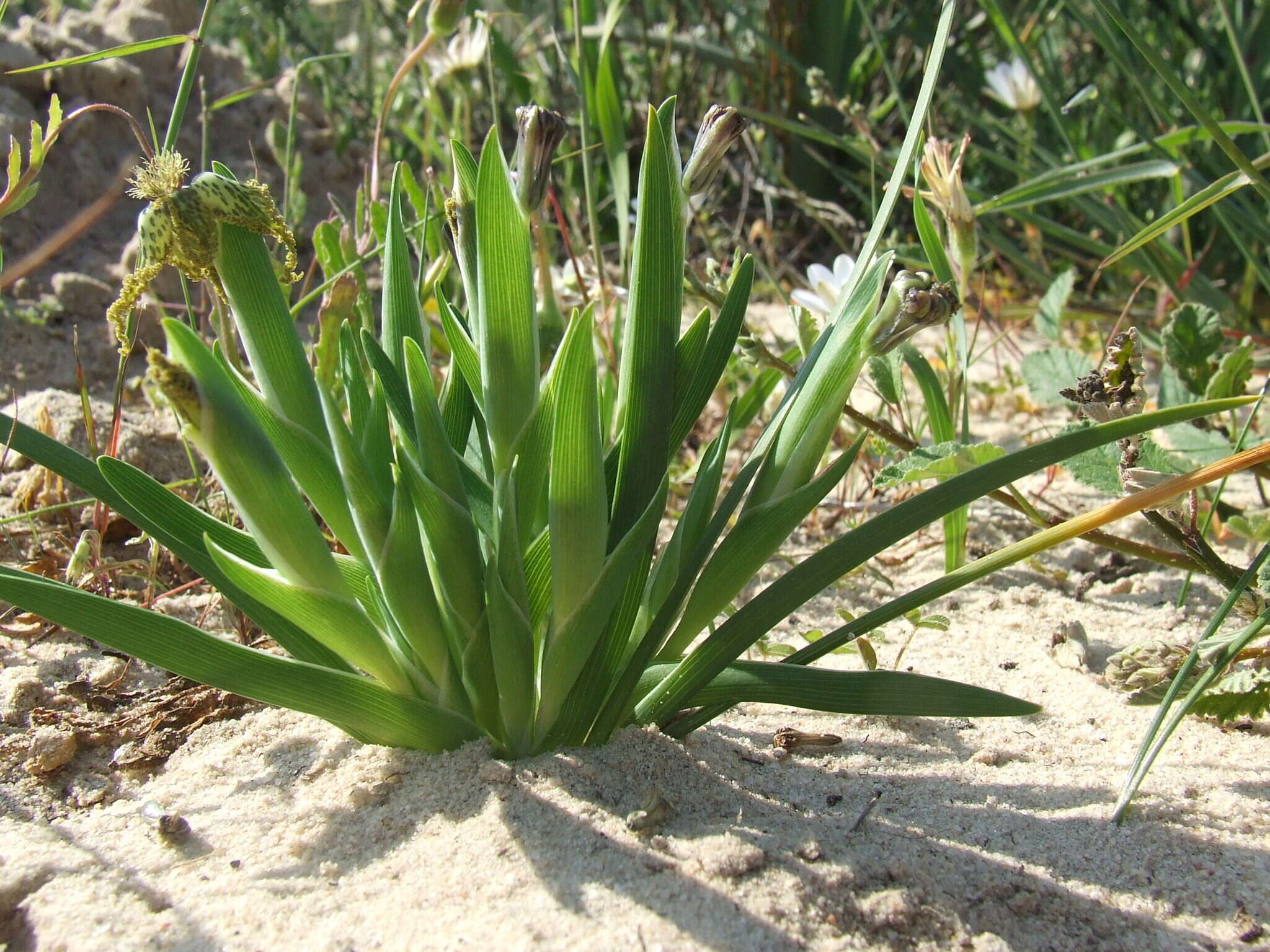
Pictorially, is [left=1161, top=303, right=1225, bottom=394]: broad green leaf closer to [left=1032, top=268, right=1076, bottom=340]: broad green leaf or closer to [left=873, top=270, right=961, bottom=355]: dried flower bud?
[left=1032, top=268, right=1076, bottom=340]: broad green leaf

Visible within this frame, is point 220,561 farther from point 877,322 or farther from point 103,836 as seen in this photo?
point 877,322

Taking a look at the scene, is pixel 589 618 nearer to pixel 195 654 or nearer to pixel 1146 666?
pixel 195 654

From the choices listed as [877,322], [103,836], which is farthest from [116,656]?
[877,322]

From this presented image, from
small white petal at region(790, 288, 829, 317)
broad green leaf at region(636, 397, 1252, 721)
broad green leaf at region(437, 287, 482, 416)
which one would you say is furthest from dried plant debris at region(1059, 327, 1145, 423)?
broad green leaf at region(437, 287, 482, 416)

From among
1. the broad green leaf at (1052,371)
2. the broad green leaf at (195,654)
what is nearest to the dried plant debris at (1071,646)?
the broad green leaf at (1052,371)

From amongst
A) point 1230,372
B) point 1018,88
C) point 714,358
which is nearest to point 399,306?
point 714,358
